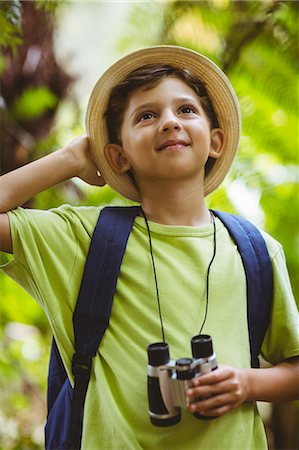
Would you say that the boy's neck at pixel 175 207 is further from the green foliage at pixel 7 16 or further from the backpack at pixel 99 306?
the green foliage at pixel 7 16

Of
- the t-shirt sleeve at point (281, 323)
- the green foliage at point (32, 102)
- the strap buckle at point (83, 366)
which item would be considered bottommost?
the strap buckle at point (83, 366)

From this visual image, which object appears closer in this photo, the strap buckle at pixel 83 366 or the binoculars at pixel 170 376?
the binoculars at pixel 170 376

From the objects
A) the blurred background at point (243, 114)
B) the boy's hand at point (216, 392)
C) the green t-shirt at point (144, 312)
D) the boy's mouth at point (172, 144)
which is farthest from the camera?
the blurred background at point (243, 114)

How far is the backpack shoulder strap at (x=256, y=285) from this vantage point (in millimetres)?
1308

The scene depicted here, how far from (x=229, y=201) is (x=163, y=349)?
1452mm

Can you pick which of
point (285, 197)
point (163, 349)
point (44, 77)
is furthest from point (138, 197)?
point (44, 77)

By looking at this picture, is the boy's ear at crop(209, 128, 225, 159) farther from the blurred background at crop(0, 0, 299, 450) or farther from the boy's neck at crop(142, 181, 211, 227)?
the blurred background at crop(0, 0, 299, 450)

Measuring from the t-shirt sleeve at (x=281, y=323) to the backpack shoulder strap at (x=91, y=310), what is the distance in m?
0.38

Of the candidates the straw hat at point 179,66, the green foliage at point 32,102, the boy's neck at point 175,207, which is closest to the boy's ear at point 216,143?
the straw hat at point 179,66

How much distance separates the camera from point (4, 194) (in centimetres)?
128

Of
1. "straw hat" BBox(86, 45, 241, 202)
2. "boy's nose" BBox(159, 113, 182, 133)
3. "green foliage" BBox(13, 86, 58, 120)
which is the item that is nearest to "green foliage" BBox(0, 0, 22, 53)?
"straw hat" BBox(86, 45, 241, 202)

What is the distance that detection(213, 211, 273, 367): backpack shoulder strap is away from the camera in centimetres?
131

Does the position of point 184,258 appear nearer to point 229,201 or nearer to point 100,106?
point 100,106

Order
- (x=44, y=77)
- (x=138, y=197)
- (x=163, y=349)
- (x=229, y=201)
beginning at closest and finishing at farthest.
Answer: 1. (x=163, y=349)
2. (x=138, y=197)
3. (x=229, y=201)
4. (x=44, y=77)
